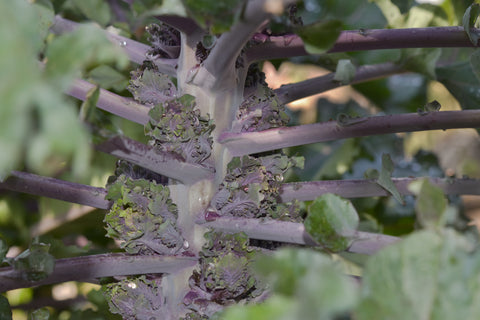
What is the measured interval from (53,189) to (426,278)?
41 centimetres

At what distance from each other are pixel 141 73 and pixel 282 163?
0.17 metres

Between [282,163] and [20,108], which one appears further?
[282,163]

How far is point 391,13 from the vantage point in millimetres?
1037

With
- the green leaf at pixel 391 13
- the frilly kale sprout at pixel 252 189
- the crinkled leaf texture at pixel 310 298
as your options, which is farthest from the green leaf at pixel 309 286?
the green leaf at pixel 391 13

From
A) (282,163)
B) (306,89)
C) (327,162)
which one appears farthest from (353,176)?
(282,163)

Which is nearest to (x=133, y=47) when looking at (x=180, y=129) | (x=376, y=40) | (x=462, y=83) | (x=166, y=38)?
(x=166, y=38)

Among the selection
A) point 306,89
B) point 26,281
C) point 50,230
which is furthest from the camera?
point 50,230

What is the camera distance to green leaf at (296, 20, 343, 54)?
42cm

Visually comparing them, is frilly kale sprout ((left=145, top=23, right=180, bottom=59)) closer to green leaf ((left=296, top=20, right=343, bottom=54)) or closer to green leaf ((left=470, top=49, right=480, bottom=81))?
green leaf ((left=296, top=20, right=343, bottom=54))

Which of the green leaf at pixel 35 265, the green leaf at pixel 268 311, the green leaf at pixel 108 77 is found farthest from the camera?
the green leaf at pixel 108 77

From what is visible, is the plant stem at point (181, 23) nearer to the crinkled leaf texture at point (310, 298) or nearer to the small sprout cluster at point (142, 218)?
the small sprout cluster at point (142, 218)

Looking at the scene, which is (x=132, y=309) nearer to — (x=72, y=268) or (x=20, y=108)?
(x=72, y=268)

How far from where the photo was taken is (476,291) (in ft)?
1.02

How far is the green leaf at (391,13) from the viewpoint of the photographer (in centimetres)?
101
